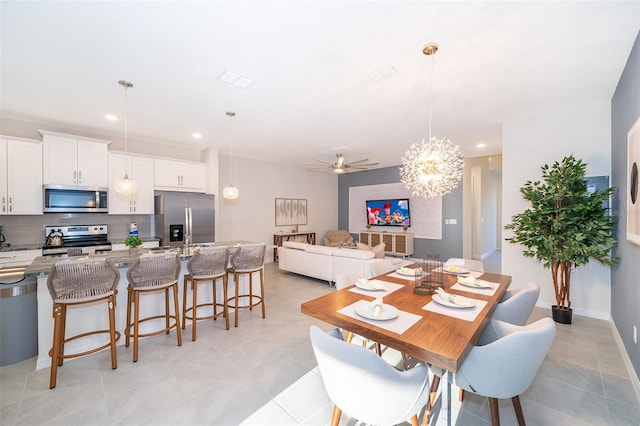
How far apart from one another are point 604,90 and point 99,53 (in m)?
5.36

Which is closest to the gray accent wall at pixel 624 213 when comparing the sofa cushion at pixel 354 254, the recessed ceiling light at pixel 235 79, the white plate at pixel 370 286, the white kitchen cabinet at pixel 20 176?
the white plate at pixel 370 286

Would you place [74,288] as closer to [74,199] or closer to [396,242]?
[74,199]

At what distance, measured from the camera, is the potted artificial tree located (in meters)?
2.93

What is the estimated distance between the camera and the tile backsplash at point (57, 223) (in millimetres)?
3980

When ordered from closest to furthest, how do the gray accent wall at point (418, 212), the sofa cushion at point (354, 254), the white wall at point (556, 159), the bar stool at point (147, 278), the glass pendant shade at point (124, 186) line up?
the bar stool at point (147, 278)
the glass pendant shade at point (124, 186)
the white wall at point (556, 159)
the sofa cushion at point (354, 254)
the gray accent wall at point (418, 212)

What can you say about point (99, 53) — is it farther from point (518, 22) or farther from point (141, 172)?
point (518, 22)

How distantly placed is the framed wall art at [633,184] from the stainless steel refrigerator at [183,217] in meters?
5.55

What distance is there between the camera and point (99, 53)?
7.62 ft

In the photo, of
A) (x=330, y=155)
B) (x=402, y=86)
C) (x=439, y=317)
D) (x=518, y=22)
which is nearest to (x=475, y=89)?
(x=402, y=86)

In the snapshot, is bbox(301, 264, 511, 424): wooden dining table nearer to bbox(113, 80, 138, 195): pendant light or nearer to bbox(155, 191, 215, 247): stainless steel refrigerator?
bbox(113, 80, 138, 195): pendant light

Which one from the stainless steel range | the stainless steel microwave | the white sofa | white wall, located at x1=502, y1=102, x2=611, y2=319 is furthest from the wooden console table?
white wall, located at x1=502, y1=102, x2=611, y2=319

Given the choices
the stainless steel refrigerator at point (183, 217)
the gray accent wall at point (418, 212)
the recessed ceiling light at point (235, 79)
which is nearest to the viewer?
the recessed ceiling light at point (235, 79)

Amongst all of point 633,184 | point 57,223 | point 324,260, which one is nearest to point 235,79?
point 324,260

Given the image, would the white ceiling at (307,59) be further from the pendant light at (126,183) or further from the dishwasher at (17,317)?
the dishwasher at (17,317)
